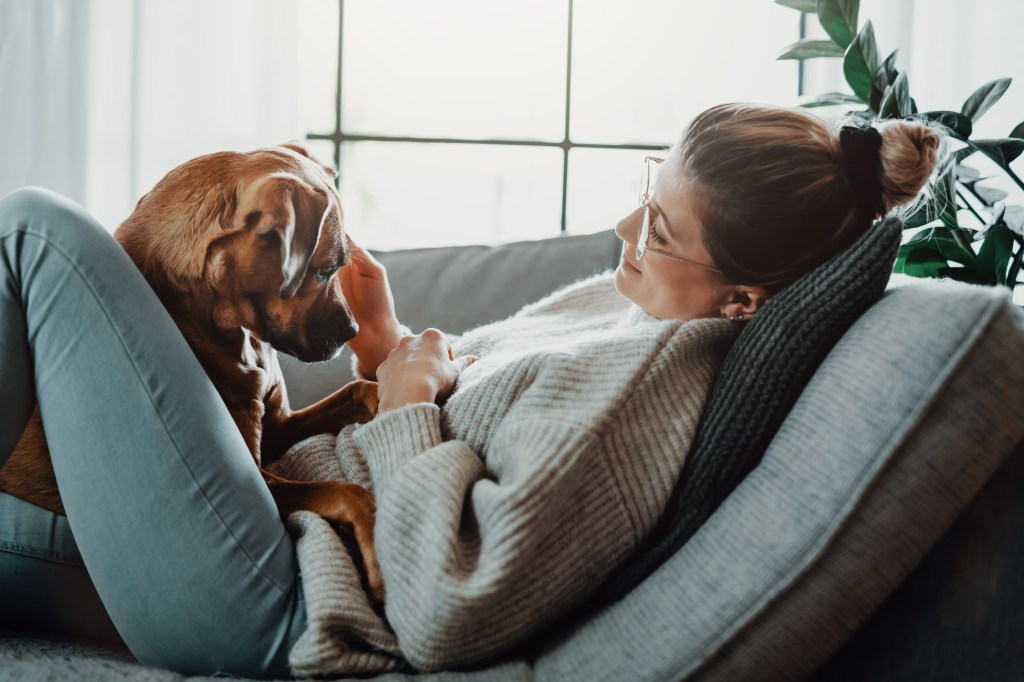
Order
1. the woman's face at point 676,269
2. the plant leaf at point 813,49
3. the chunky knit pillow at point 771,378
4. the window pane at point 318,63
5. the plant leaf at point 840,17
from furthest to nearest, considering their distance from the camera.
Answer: the window pane at point 318,63 → the plant leaf at point 813,49 → the plant leaf at point 840,17 → the woman's face at point 676,269 → the chunky knit pillow at point 771,378

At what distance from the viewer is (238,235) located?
3.83 ft

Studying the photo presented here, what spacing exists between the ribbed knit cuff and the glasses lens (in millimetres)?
423

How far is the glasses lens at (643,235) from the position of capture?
4.20 ft

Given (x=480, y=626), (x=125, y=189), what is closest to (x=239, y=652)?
(x=480, y=626)

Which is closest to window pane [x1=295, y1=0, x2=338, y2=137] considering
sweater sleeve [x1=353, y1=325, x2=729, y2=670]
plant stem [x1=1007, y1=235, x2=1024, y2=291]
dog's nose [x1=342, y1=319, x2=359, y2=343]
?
dog's nose [x1=342, y1=319, x2=359, y2=343]

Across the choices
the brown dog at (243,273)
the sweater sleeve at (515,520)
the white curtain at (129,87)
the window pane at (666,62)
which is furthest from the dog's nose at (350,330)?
the window pane at (666,62)

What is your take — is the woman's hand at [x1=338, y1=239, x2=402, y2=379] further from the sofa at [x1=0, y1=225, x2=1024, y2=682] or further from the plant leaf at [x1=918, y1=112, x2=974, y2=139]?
the plant leaf at [x1=918, y1=112, x2=974, y2=139]

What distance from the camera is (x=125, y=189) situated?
272 cm

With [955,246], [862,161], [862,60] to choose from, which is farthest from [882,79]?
[862,161]

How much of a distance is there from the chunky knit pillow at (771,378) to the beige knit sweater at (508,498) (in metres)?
0.03

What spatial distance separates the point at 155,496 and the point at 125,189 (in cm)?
206

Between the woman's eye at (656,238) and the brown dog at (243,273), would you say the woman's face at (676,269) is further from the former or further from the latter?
the brown dog at (243,273)

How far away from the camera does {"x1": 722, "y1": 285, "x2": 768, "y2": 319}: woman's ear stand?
1.24 m

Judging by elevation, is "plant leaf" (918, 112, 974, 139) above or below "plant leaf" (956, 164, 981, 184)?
above
